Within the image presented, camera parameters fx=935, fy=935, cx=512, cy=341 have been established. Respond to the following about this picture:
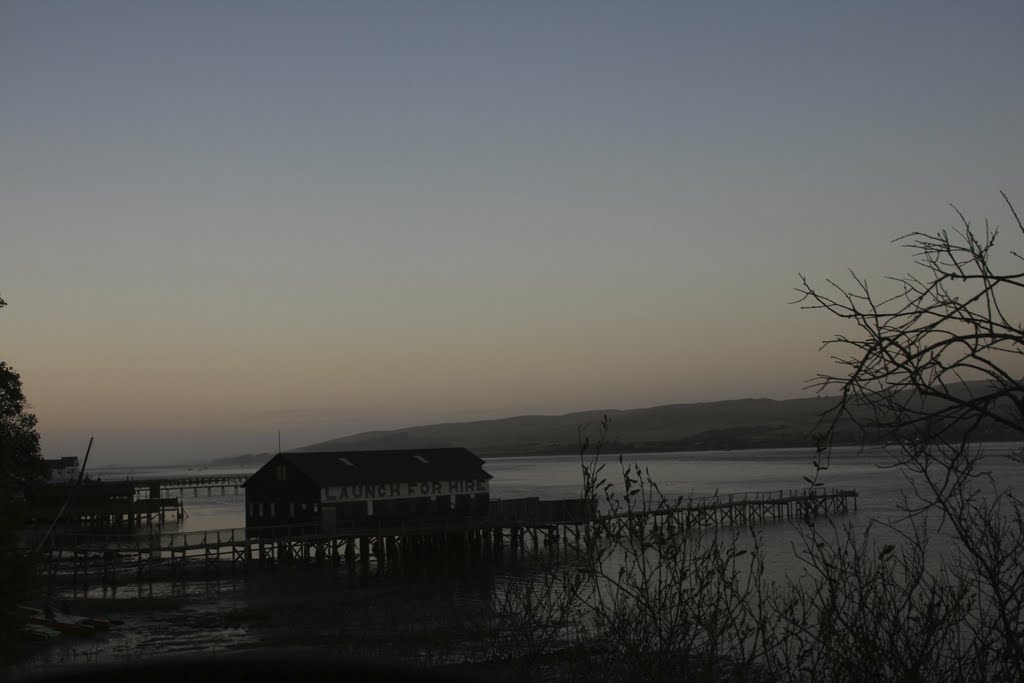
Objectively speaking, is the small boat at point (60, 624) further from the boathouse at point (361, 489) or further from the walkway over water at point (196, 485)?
the walkway over water at point (196, 485)

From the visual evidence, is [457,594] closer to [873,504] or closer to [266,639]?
[266,639]

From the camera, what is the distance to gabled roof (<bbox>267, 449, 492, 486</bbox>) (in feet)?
194

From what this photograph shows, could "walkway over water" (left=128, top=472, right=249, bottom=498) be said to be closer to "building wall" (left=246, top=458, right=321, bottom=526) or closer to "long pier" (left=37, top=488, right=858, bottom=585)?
"building wall" (left=246, top=458, right=321, bottom=526)

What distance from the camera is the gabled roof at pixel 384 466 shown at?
2334 inches

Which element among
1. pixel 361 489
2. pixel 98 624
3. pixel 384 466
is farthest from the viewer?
pixel 384 466

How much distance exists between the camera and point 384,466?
6238cm

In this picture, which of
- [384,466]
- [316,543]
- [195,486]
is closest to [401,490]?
[384,466]

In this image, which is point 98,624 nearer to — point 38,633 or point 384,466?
point 38,633

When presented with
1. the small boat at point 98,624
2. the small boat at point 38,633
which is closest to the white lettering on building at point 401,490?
the small boat at point 98,624

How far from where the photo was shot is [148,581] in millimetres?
52688

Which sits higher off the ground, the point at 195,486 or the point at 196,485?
the point at 195,486

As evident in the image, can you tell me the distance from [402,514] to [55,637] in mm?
26378

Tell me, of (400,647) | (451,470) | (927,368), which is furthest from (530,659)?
(451,470)

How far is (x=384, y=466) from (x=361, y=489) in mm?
3204
